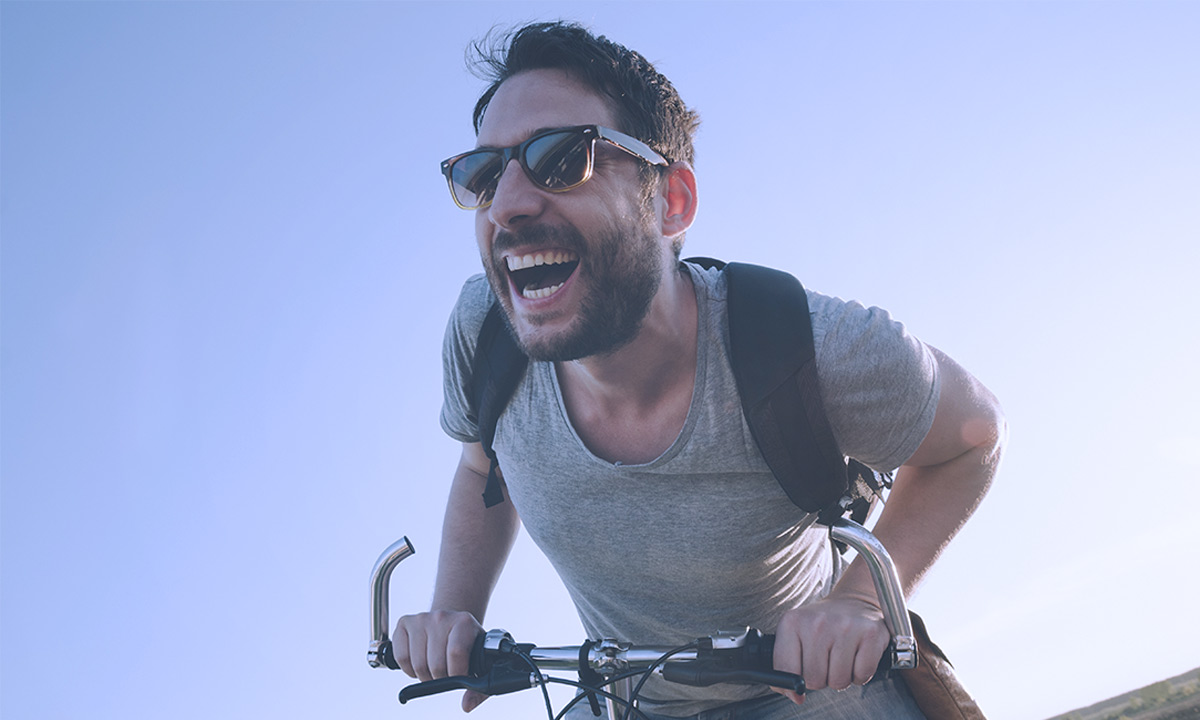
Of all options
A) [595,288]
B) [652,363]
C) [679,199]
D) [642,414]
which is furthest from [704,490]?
[679,199]

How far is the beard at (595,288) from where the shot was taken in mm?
2979

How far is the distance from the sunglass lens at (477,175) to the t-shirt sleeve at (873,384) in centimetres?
121

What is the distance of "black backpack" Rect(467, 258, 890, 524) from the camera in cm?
277

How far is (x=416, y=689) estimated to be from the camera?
242 centimetres

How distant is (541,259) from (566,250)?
0.09 m

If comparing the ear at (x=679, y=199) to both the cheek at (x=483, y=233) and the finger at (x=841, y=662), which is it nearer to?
the cheek at (x=483, y=233)

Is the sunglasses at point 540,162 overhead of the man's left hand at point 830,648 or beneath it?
overhead

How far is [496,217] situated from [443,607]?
1.42 metres

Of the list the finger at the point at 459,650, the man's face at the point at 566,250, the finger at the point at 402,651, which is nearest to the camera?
the finger at the point at 459,650

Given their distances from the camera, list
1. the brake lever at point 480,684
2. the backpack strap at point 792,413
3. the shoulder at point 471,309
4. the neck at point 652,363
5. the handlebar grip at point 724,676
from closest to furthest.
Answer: the handlebar grip at point 724,676 → the brake lever at point 480,684 → the backpack strap at point 792,413 → the neck at point 652,363 → the shoulder at point 471,309

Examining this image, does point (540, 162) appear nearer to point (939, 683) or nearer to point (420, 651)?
point (420, 651)

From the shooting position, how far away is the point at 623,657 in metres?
2.29

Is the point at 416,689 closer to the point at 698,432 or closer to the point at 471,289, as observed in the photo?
the point at 698,432

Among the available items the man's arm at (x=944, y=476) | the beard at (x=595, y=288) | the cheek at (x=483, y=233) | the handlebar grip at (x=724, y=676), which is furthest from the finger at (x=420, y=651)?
the man's arm at (x=944, y=476)
